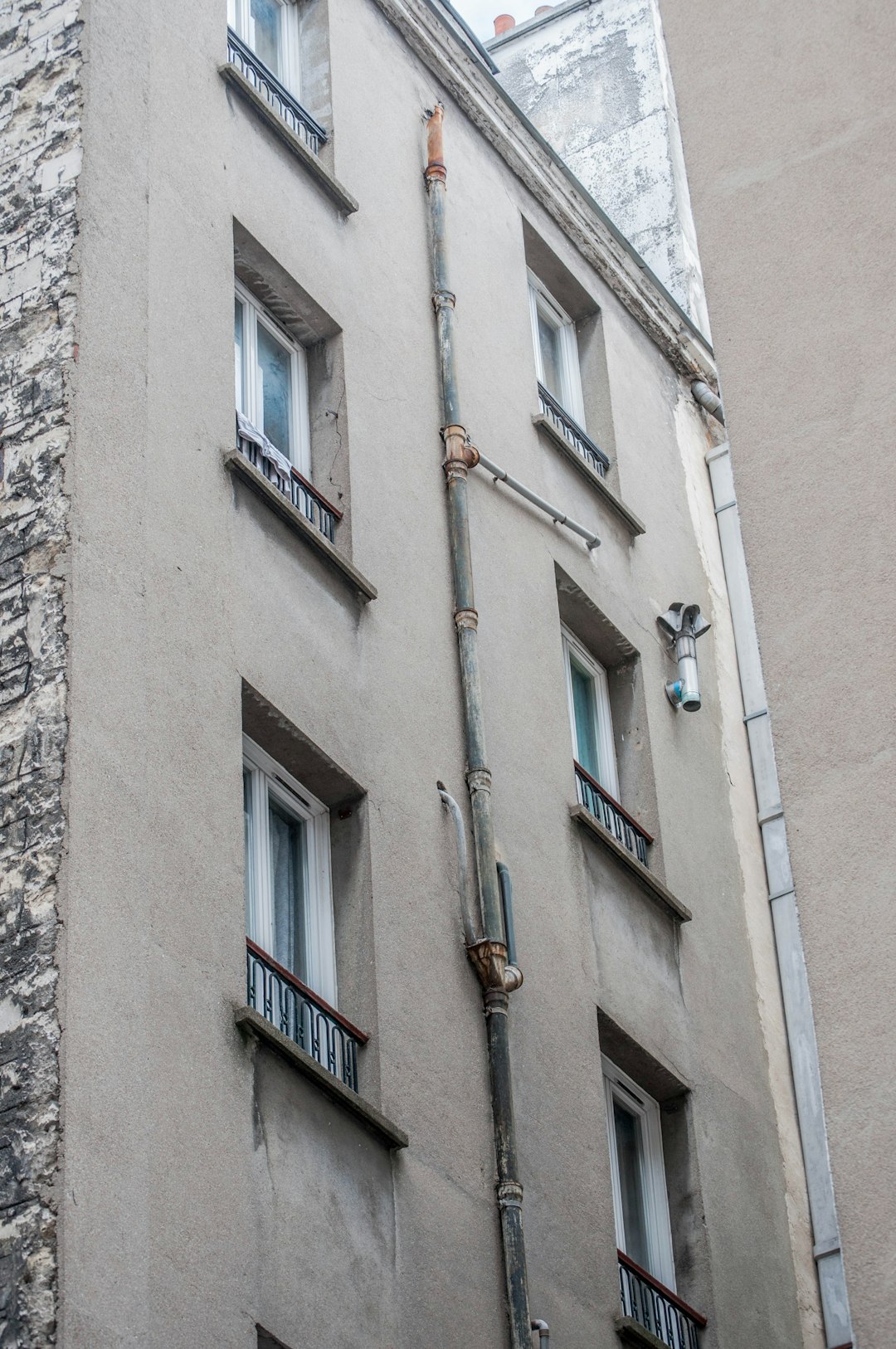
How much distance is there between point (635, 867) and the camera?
14.6 m

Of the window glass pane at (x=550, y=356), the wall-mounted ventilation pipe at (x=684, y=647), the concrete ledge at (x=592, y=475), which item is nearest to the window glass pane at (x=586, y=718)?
the wall-mounted ventilation pipe at (x=684, y=647)

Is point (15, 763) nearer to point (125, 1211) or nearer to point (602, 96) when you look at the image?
point (125, 1211)

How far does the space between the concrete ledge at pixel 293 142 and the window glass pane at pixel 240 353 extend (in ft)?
4.10

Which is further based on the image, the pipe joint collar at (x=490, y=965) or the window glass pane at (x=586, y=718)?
the window glass pane at (x=586, y=718)

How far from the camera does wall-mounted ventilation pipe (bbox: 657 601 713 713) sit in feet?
54.5

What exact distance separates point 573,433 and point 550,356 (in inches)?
42.0

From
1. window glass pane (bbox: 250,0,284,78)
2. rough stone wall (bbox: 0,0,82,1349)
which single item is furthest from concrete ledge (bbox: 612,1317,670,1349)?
window glass pane (bbox: 250,0,284,78)

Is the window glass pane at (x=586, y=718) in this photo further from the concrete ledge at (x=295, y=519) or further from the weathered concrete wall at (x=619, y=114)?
the weathered concrete wall at (x=619, y=114)

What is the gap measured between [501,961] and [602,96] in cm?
1356

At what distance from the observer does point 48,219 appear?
451 inches

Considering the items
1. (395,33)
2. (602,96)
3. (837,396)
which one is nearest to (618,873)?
(837,396)

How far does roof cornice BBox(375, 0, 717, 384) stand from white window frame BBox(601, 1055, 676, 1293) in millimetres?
7604

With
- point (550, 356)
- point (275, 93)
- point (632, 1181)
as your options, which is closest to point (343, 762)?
point (632, 1181)

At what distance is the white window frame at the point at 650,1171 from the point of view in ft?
45.0
